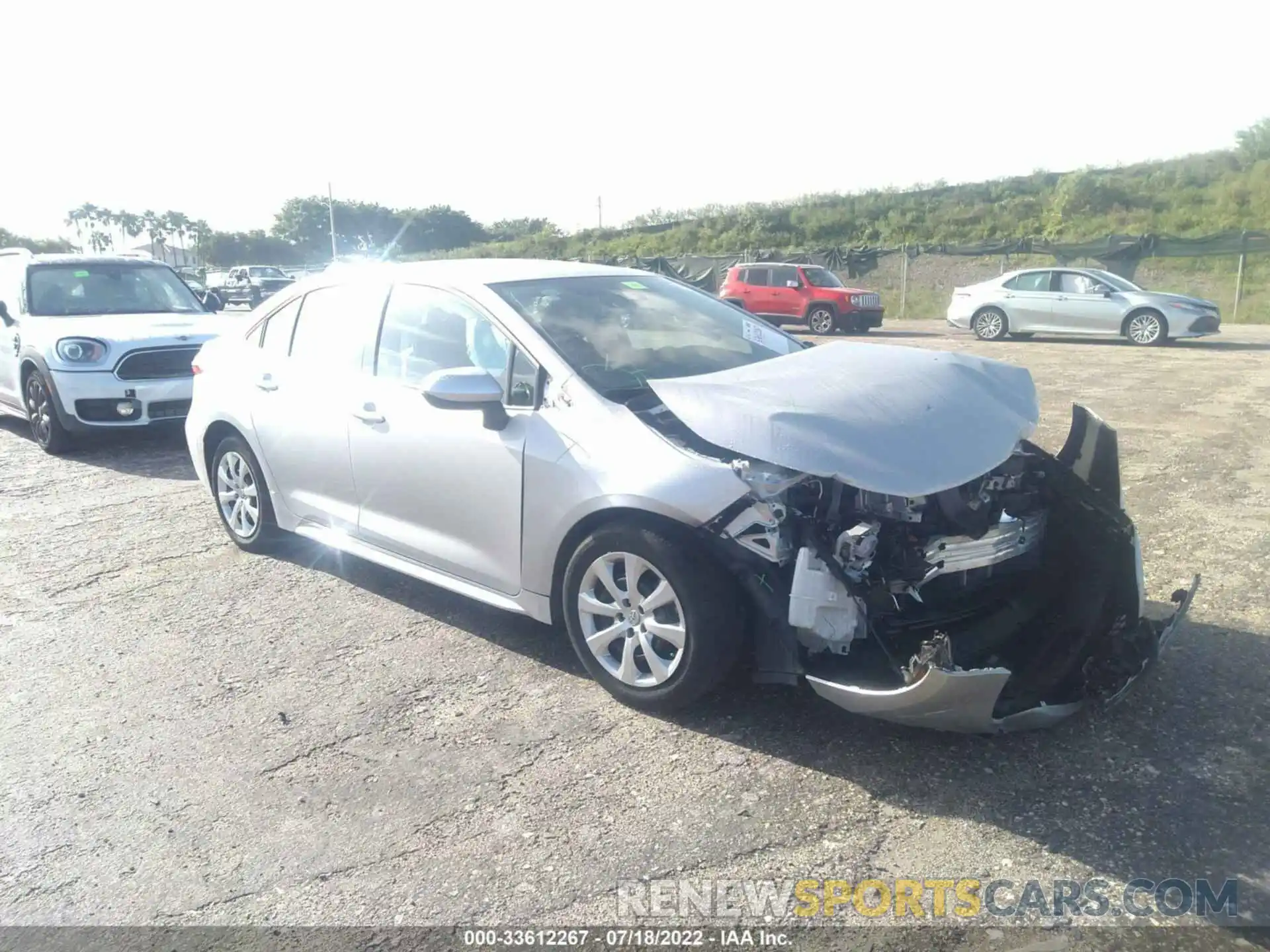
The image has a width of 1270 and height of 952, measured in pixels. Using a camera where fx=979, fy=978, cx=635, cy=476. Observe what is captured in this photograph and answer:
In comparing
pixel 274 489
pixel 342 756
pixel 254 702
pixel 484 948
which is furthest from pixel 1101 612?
pixel 274 489

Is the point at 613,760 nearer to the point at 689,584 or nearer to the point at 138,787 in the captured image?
the point at 689,584

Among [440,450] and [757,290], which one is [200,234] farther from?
[440,450]

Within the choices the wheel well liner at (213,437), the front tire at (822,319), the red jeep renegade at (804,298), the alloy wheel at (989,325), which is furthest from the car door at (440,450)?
the front tire at (822,319)

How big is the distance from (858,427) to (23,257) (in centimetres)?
989

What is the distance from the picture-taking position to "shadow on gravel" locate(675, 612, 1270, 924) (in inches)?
112

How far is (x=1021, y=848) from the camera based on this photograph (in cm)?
289

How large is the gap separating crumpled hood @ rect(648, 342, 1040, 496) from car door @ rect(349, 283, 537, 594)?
29.0 inches

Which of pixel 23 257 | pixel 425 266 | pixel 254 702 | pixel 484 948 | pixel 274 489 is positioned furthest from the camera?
pixel 23 257

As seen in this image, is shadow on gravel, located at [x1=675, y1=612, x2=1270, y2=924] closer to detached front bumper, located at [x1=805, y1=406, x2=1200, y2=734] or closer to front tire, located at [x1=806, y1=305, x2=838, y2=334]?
detached front bumper, located at [x1=805, y1=406, x2=1200, y2=734]

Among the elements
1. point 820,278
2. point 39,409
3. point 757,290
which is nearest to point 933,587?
point 39,409

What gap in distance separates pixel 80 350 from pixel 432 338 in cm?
586

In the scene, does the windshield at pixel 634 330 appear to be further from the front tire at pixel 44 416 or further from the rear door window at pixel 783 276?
the rear door window at pixel 783 276

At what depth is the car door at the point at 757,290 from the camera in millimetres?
22844

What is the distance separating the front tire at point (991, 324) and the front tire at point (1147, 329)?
2208 millimetres
